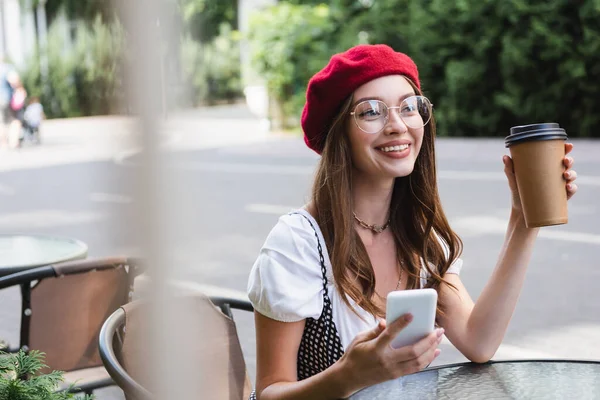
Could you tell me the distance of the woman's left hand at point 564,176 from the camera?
4.94 feet

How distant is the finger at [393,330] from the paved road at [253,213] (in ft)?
0.93

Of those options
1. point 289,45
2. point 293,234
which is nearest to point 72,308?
point 293,234

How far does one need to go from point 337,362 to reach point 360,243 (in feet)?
1.28

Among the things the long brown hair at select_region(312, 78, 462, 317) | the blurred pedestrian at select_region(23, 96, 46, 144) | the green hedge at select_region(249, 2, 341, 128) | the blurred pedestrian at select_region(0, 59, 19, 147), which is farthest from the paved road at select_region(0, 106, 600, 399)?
the green hedge at select_region(249, 2, 341, 128)

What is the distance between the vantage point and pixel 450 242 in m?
1.94

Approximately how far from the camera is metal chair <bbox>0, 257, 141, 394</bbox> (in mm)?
2609

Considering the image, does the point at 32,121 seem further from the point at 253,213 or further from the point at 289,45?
the point at 253,213

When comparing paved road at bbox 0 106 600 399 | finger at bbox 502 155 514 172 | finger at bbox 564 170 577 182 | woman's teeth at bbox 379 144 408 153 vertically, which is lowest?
paved road at bbox 0 106 600 399

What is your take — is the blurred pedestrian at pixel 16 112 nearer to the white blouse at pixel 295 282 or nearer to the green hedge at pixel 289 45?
the green hedge at pixel 289 45

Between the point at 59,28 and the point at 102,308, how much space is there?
1953 mm

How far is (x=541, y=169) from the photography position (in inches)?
58.1

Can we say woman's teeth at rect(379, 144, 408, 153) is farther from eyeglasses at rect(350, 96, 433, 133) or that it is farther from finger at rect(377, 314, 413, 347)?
finger at rect(377, 314, 413, 347)

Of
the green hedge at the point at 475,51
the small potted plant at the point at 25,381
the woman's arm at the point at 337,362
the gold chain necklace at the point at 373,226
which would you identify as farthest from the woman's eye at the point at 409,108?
the green hedge at the point at 475,51

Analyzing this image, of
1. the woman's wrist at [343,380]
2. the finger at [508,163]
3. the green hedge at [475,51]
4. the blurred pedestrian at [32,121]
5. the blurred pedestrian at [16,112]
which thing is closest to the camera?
the woman's wrist at [343,380]
